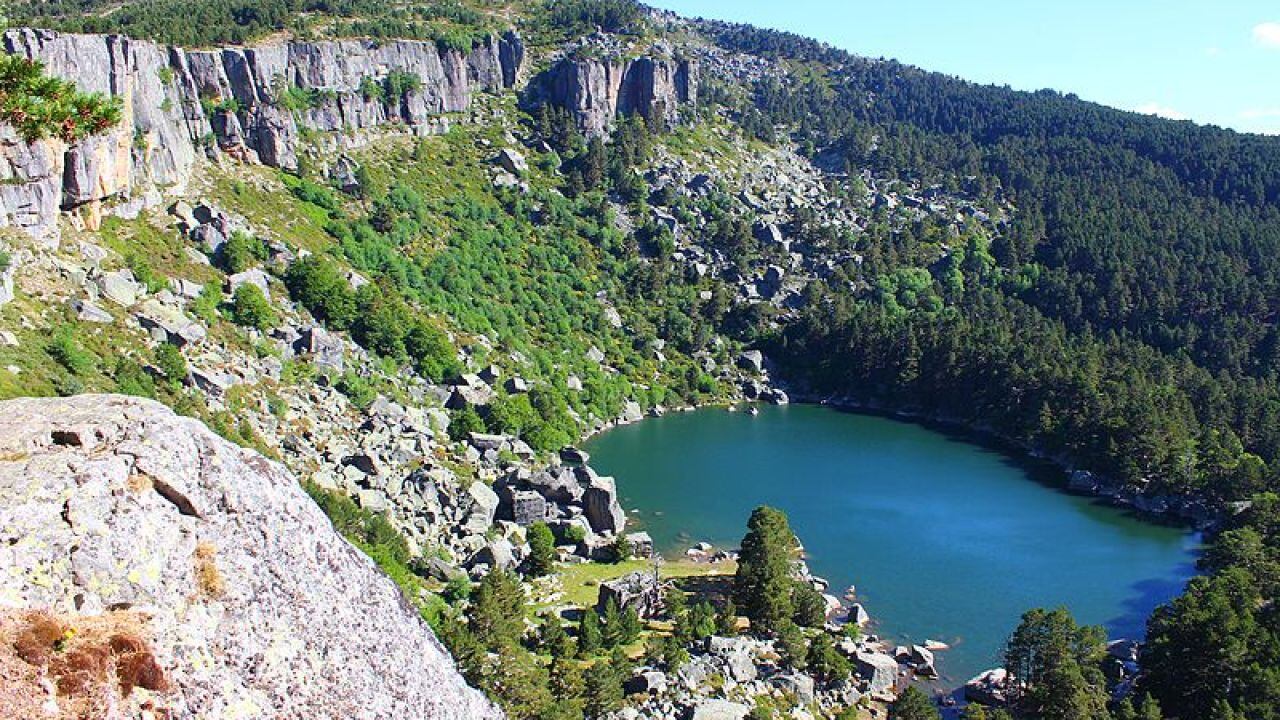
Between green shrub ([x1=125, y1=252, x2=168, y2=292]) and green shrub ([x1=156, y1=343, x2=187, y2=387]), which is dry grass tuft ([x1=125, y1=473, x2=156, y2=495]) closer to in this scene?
green shrub ([x1=156, y1=343, x2=187, y2=387])

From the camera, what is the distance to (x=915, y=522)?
74125 millimetres

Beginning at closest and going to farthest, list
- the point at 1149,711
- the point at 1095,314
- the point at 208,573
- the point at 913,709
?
the point at 208,573 → the point at 1149,711 → the point at 913,709 → the point at 1095,314

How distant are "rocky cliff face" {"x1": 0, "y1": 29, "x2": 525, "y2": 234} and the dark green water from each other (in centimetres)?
4475

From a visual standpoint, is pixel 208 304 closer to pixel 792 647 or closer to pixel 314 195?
pixel 314 195

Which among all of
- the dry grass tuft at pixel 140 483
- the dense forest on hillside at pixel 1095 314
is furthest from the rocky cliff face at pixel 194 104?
the dense forest on hillside at pixel 1095 314

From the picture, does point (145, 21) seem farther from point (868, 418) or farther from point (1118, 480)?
point (1118, 480)

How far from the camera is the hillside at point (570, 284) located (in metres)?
51.3

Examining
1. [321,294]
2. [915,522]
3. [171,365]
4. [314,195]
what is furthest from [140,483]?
[314,195]

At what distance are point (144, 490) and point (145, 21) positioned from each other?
4511 inches

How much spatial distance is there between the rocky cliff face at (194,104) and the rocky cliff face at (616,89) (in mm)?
11688

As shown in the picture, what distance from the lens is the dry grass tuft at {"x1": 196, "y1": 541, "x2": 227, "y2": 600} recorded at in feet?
32.1

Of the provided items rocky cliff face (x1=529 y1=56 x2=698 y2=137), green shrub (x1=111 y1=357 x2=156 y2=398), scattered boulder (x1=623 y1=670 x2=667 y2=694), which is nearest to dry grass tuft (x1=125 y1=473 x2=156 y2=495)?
scattered boulder (x1=623 y1=670 x2=667 y2=694)

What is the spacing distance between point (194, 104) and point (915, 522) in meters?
75.4

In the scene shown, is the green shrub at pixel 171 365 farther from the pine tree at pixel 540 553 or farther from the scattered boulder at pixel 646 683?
the scattered boulder at pixel 646 683
